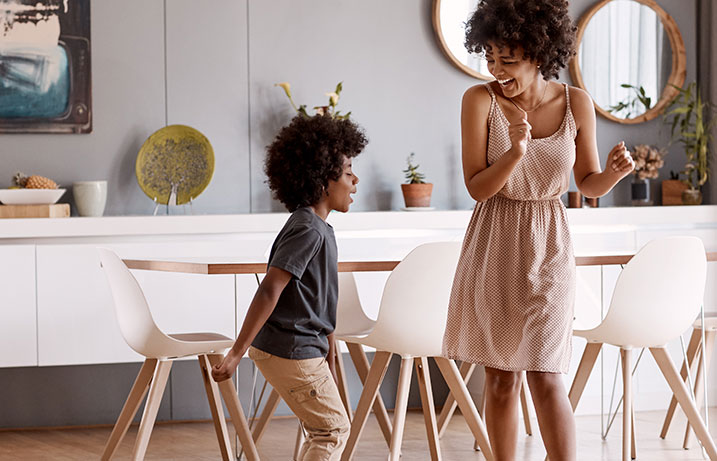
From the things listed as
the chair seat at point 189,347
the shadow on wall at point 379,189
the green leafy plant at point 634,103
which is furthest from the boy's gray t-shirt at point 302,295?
the green leafy plant at point 634,103

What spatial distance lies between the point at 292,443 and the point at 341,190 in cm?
155

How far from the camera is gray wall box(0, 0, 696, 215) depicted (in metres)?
4.00

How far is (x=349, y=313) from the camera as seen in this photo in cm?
326

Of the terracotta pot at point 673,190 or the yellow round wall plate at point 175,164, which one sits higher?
the yellow round wall plate at point 175,164

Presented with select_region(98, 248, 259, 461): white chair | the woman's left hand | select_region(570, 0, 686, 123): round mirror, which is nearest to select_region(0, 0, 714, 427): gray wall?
select_region(570, 0, 686, 123): round mirror

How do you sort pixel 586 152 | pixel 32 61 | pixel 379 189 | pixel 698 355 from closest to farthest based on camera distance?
1. pixel 586 152
2. pixel 698 355
3. pixel 32 61
4. pixel 379 189

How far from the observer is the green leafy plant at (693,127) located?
4348 mm

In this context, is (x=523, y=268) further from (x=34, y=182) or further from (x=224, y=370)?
(x=34, y=182)

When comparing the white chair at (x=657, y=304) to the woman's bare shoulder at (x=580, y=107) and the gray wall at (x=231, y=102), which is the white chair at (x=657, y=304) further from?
the gray wall at (x=231, y=102)

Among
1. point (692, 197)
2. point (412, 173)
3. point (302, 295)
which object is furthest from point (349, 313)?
point (692, 197)

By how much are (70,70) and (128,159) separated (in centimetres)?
44

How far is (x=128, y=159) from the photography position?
400cm

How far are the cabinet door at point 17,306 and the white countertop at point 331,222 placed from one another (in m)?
0.08

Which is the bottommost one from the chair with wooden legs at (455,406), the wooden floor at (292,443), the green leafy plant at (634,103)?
the wooden floor at (292,443)
